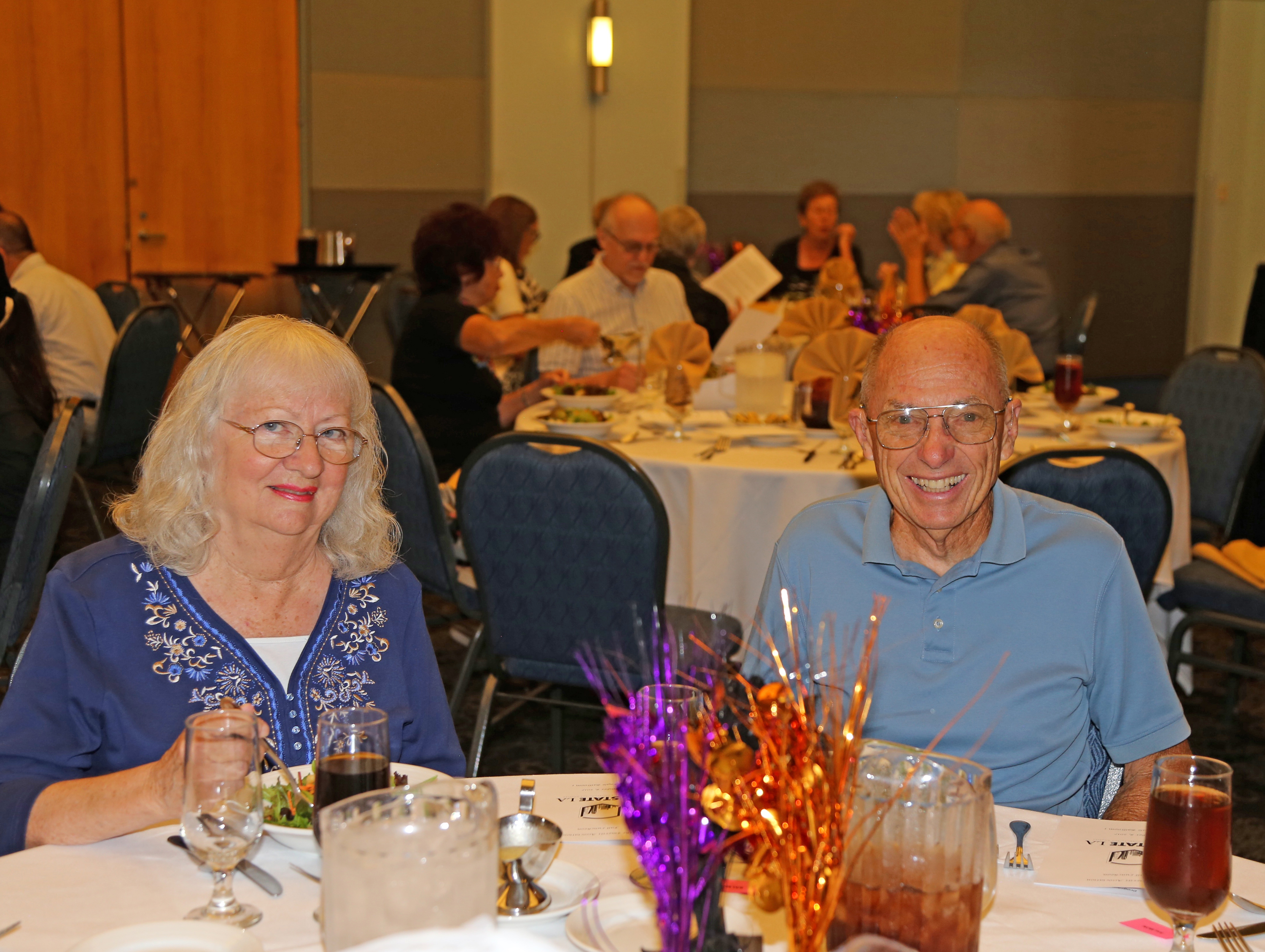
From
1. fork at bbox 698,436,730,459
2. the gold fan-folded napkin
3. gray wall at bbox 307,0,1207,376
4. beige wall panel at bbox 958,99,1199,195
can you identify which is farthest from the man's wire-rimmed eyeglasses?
beige wall panel at bbox 958,99,1199,195

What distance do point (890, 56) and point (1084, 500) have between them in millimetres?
7929

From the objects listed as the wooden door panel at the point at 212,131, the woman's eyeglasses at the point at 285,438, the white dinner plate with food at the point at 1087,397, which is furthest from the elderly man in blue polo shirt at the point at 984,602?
the wooden door panel at the point at 212,131

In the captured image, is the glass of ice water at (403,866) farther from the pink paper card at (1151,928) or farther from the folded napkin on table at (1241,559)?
the folded napkin on table at (1241,559)

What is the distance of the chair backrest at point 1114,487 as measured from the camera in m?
2.97

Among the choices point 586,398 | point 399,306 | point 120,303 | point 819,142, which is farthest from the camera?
point 819,142

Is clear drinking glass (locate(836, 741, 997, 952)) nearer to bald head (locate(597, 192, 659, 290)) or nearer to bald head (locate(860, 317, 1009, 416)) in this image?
bald head (locate(860, 317, 1009, 416))

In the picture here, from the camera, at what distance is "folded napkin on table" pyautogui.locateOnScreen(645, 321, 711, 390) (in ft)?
15.0

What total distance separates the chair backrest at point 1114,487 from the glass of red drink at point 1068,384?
3.57 ft

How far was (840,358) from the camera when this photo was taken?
4020 millimetres

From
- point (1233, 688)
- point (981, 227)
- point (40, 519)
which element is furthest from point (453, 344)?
point (981, 227)

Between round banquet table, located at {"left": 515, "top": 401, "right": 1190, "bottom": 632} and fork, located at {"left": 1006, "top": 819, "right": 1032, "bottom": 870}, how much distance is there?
204 cm

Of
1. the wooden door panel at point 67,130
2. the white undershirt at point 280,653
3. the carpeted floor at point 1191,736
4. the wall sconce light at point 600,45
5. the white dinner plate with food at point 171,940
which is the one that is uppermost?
the wall sconce light at point 600,45

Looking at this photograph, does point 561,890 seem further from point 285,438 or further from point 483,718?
point 483,718

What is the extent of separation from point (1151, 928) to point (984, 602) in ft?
2.02
